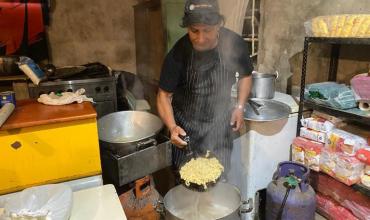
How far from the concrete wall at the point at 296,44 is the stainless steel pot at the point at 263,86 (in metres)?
0.50

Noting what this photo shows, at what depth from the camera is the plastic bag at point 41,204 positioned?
1158 millimetres

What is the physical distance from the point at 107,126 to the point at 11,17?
2.81 metres

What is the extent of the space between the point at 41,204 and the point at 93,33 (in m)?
3.54

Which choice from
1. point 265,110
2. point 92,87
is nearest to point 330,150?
point 265,110

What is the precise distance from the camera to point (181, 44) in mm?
2047

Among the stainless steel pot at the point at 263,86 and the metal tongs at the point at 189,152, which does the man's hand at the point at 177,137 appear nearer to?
the metal tongs at the point at 189,152

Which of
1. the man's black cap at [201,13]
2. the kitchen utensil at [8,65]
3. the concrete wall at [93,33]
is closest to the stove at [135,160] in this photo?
the man's black cap at [201,13]

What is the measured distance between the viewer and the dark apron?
2.03m

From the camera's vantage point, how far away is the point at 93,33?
14.2 ft

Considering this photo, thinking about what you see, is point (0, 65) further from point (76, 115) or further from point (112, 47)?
point (76, 115)

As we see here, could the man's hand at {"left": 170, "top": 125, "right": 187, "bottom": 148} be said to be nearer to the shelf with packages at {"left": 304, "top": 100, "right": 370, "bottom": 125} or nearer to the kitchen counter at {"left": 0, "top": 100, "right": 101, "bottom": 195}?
the kitchen counter at {"left": 0, "top": 100, "right": 101, "bottom": 195}

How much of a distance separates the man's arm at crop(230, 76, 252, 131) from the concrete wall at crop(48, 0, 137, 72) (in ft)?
9.47

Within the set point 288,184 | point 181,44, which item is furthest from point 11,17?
point 288,184

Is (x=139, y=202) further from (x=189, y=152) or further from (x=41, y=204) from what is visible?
(x=41, y=204)
